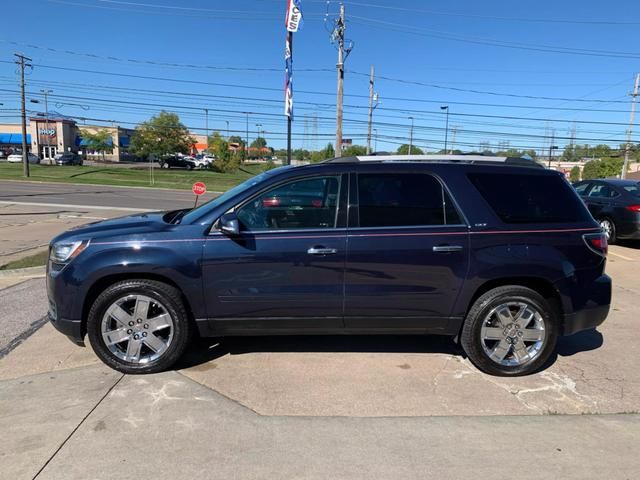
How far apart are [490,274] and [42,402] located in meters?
3.52

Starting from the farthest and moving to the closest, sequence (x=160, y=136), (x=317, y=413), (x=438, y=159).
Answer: (x=160, y=136) < (x=438, y=159) < (x=317, y=413)

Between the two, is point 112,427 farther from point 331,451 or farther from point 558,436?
point 558,436

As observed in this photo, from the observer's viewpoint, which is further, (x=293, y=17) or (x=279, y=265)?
(x=293, y=17)

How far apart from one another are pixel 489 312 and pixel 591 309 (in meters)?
0.89

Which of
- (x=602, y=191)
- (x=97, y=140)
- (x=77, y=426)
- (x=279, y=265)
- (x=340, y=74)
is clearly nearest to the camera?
(x=77, y=426)

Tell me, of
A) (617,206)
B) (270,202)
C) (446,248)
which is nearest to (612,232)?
(617,206)

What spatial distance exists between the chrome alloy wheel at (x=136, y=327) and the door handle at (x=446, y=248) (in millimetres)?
2202

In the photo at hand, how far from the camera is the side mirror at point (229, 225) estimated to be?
355 cm

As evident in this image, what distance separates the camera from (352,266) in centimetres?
369

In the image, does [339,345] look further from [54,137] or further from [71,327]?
[54,137]

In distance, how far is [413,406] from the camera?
135 inches

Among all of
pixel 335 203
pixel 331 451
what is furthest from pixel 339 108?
pixel 331 451

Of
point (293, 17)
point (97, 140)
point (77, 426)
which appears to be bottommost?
point (77, 426)

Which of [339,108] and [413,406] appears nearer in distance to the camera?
[413,406]
